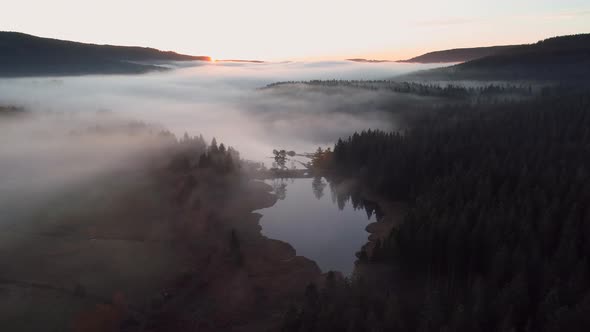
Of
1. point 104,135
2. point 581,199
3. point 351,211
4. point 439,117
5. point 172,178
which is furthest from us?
point 439,117

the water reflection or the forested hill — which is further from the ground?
the forested hill

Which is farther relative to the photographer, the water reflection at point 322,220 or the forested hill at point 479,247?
the water reflection at point 322,220

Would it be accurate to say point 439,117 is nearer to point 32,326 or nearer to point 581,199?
point 581,199

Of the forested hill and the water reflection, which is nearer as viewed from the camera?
the forested hill

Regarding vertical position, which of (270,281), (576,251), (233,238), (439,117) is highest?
(439,117)

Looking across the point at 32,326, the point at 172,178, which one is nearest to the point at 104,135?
the point at 172,178

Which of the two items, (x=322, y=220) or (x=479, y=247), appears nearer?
(x=479, y=247)

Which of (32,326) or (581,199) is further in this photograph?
(581,199)

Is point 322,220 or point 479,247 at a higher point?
point 479,247
